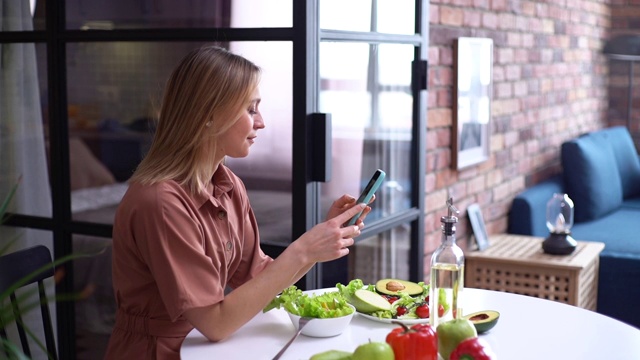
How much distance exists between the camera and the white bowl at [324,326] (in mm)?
1798

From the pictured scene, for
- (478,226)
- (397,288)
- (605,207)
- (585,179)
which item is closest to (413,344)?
(397,288)

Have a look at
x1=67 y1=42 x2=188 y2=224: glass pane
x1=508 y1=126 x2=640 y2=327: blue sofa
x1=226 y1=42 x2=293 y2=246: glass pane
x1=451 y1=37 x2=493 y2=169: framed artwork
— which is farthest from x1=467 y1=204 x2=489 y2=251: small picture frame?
x1=67 y1=42 x2=188 y2=224: glass pane

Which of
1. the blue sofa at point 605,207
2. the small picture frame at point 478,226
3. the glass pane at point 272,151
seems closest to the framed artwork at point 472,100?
the small picture frame at point 478,226

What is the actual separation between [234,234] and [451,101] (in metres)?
1.92

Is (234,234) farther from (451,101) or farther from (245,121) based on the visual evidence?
(451,101)

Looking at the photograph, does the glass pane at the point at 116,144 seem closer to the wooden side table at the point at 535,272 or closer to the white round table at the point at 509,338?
the white round table at the point at 509,338

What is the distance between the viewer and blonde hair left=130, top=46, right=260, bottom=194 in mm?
1934

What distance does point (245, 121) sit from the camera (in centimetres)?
198

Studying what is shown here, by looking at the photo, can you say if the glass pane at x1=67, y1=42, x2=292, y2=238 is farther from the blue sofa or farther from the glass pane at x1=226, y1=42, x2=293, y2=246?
the blue sofa

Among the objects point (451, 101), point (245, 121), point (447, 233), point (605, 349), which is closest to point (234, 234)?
point (245, 121)

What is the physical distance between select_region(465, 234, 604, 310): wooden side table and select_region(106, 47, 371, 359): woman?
1918 millimetres

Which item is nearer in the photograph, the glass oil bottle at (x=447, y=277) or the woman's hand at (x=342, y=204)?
the glass oil bottle at (x=447, y=277)

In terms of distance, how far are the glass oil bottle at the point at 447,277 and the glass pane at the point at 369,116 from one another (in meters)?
0.92

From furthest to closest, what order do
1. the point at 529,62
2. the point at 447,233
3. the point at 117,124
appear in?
the point at 529,62 < the point at 117,124 < the point at 447,233
